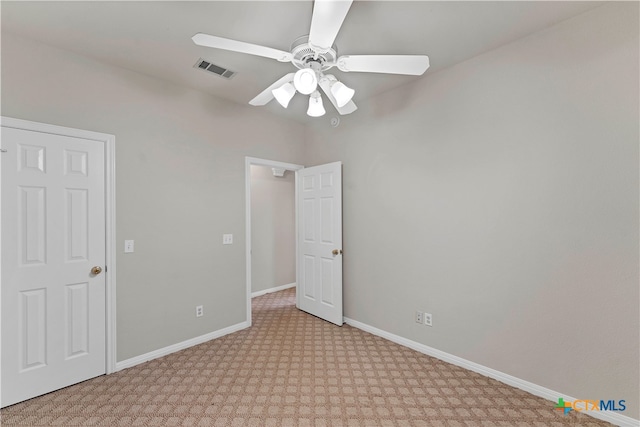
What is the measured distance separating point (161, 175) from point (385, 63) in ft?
7.30

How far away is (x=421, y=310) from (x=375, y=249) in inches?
30.1

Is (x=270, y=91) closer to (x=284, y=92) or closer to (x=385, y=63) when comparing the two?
(x=284, y=92)

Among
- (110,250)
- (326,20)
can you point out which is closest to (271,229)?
(110,250)

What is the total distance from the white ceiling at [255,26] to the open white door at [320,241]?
153cm

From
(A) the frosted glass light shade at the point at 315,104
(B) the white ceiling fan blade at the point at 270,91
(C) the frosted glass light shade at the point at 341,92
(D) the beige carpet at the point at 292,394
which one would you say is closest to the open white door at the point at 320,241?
(D) the beige carpet at the point at 292,394

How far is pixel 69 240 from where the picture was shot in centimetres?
223

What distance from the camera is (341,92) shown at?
1777 millimetres

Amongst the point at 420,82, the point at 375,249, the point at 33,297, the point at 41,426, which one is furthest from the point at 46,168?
the point at 420,82

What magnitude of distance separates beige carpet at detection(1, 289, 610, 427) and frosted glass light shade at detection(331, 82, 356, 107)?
207 cm

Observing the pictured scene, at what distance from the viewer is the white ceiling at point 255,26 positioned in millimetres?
1786

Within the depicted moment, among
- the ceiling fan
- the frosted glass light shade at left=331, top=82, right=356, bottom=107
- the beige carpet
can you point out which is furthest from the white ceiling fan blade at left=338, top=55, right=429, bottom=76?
the beige carpet

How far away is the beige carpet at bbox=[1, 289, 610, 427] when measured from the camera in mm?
1854

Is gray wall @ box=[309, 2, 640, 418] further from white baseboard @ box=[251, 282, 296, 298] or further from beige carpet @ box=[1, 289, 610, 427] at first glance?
white baseboard @ box=[251, 282, 296, 298]

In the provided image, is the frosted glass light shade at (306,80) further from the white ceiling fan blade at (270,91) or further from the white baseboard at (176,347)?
the white baseboard at (176,347)
